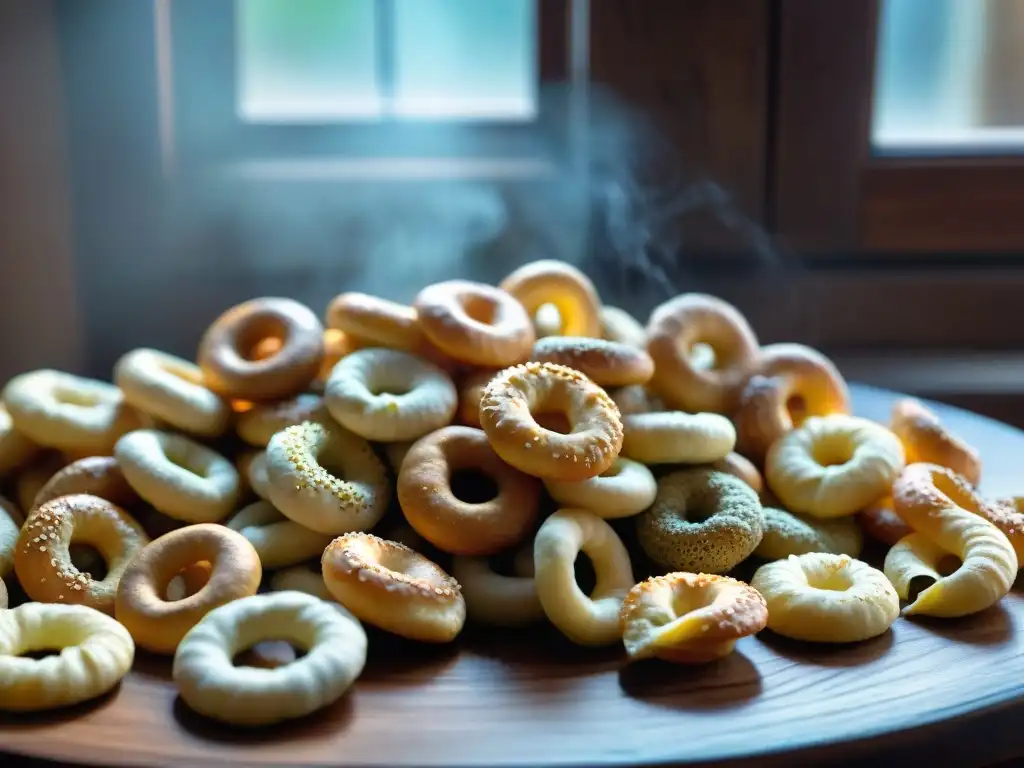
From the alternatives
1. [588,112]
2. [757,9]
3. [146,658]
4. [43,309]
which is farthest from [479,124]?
[146,658]

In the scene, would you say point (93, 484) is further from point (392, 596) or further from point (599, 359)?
point (599, 359)

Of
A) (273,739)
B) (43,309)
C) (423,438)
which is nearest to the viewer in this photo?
(273,739)

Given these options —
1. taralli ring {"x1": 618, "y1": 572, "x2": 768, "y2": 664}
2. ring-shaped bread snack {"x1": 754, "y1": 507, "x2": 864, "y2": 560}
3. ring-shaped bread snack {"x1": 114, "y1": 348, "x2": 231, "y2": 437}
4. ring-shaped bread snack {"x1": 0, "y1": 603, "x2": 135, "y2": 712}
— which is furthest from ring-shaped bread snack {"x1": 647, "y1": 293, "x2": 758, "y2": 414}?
ring-shaped bread snack {"x1": 0, "y1": 603, "x2": 135, "y2": 712}

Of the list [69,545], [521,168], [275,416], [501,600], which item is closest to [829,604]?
[501,600]

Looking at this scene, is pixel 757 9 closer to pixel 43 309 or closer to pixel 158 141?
pixel 158 141

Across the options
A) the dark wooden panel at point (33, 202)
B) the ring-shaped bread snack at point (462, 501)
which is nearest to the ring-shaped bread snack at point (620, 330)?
the ring-shaped bread snack at point (462, 501)

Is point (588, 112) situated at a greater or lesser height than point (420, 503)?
greater

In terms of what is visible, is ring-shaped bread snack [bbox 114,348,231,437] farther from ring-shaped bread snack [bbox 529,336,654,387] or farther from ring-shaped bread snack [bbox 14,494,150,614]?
ring-shaped bread snack [bbox 529,336,654,387]
